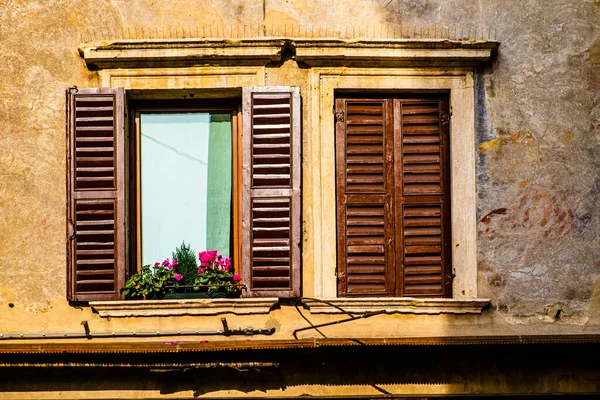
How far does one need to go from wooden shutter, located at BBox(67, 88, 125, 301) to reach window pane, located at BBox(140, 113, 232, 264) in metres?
0.36

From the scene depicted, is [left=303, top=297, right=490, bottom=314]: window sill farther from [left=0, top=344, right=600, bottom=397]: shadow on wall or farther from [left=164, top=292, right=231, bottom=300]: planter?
[left=164, top=292, right=231, bottom=300]: planter

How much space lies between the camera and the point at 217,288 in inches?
315

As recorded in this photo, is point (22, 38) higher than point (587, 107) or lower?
higher

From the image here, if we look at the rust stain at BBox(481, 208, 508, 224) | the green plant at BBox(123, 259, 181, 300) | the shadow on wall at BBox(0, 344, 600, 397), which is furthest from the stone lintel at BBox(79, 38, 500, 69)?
the shadow on wall at BBox(0, 344, 600, 397)

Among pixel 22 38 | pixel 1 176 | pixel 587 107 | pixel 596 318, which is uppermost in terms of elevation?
pixel 22 38

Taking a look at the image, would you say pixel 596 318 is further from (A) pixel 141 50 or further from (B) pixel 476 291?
(A) pixel 141 50

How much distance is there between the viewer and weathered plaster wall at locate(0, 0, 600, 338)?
7988mm

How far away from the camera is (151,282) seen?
7.99 metres

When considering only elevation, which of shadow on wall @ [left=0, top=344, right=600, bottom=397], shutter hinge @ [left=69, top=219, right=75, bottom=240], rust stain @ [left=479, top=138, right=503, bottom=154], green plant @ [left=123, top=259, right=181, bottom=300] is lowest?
shadow on wall @ [left=0, top=344, right=600, bottom=397]

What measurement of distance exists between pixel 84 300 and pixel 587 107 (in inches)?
174

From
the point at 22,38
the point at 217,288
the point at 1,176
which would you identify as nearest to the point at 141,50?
the point at 22,38

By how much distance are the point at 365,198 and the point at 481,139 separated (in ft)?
3.54

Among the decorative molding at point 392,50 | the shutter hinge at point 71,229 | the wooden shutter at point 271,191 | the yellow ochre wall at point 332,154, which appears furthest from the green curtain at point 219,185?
the shutter hinge at point 71,229

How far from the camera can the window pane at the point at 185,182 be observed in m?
8.26
